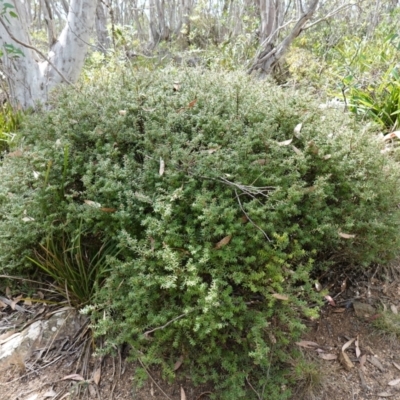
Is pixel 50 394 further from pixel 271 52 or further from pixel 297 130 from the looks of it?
pixel 271 52

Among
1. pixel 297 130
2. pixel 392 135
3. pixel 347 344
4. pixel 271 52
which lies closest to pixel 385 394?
pixel 347 344

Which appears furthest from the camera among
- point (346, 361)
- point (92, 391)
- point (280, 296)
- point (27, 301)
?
point (27, 301)

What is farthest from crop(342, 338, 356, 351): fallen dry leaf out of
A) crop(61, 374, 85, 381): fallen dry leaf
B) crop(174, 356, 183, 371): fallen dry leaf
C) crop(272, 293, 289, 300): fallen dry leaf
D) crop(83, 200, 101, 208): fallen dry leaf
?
Result: crop(83, 200, 101, 208): fallen dry leaf

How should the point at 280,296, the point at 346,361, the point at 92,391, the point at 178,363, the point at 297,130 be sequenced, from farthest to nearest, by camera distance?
the point at 297,130, the point at 346,361, the point at 92,391, the point at 178,363, the point at 280,296

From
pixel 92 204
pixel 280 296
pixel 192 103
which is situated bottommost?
pixel 280 296

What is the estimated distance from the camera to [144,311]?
2.03 m

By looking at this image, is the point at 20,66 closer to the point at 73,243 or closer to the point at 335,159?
the point at 73,243

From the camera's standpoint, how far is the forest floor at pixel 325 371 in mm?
2178

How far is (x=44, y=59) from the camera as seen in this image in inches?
172

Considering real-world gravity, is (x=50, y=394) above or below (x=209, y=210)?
below

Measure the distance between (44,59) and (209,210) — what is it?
336 cm

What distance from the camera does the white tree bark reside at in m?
4.14

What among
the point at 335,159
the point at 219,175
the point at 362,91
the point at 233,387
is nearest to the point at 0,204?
the point at 219,175

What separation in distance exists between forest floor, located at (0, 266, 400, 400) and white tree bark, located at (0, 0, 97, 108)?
290cm
